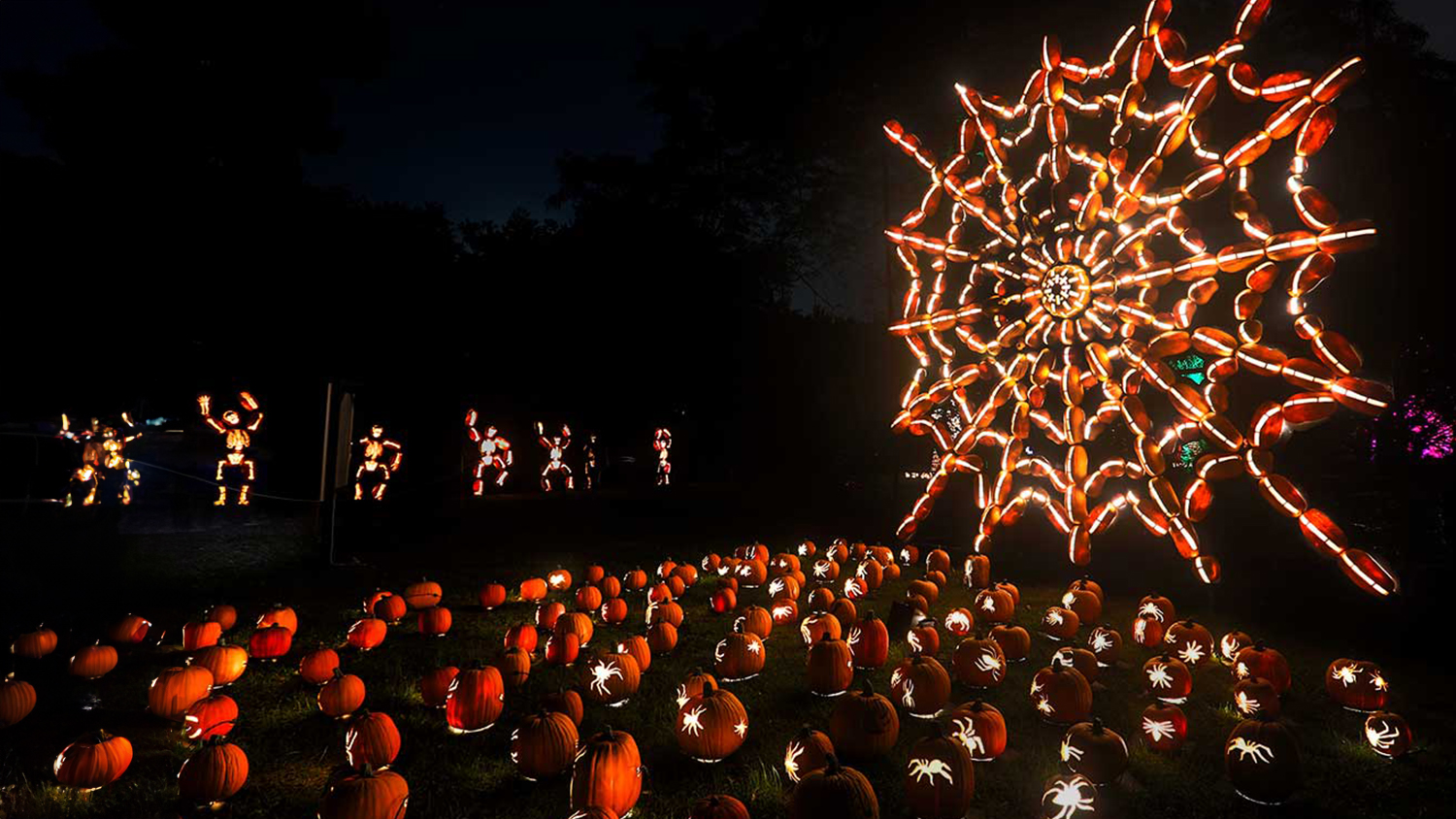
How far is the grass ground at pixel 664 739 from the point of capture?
354cm

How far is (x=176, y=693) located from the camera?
4473mm

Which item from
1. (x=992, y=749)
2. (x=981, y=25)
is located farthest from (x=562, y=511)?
(x=981, y=25)

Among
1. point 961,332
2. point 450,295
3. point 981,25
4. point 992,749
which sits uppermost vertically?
point 981,25

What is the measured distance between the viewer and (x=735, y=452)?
19750 millimetres

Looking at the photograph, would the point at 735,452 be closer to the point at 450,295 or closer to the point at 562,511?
the point at 562,511

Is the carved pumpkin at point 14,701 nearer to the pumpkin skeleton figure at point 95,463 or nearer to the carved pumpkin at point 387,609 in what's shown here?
the carved pumpkin at point 387,609

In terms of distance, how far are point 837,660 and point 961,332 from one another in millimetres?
3708

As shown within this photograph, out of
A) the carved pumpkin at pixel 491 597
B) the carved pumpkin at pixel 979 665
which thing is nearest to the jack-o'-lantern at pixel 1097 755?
the carved pumpkin at pixel 979 665

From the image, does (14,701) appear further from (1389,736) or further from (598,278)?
(598,278)

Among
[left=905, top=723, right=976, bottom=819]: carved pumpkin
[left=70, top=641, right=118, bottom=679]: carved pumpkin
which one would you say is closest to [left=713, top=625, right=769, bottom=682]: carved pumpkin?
[left=905, top=723, right=976, bottom=819]: carved pumpkin

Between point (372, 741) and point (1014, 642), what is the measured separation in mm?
4626

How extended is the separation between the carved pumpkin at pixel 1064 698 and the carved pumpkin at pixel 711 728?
6.67ft

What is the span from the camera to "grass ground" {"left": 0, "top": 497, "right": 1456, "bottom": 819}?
3.54 m

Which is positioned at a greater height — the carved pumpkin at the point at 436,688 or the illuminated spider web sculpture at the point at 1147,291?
the illuminated spider web sculpture at the point at 1147,291
